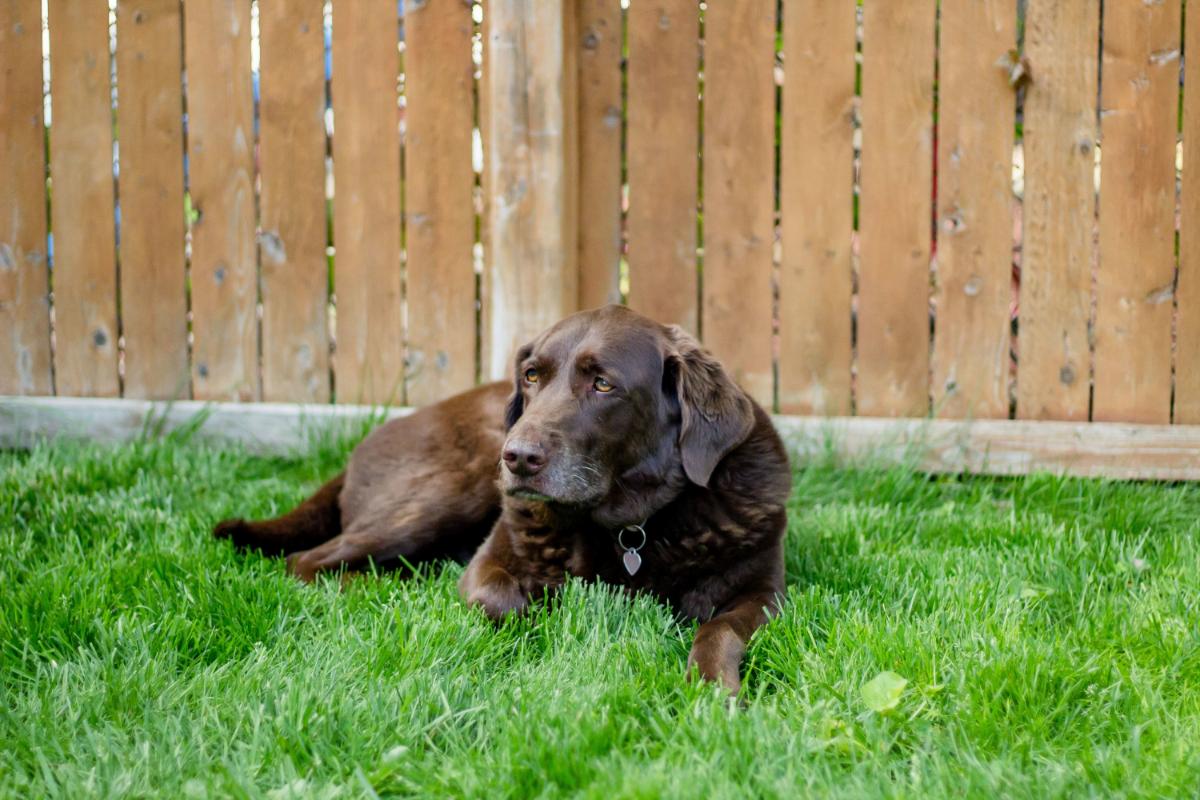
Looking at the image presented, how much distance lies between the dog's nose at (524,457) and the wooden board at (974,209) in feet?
7.22

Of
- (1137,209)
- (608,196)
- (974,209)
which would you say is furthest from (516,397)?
(1137,209)

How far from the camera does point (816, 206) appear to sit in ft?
14.8

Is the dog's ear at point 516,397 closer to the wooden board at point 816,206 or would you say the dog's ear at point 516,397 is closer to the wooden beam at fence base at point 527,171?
the wooden beam at fence base at point 527,171

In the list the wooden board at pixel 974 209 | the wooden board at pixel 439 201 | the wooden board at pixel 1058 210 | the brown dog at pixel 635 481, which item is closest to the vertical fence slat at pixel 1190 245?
the wooden board at pixel 1058 210

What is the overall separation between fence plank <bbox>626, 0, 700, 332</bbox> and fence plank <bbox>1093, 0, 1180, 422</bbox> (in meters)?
1.56

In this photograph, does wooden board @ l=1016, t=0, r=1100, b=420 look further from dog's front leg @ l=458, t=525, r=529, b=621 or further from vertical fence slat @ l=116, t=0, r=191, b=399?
vertical fence slat @ l=116, t=0, r=191, b=399

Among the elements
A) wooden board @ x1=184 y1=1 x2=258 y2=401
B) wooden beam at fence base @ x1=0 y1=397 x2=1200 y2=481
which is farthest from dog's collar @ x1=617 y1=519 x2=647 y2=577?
wooden board @ x1=184 y1=1 x2=258 y2=401

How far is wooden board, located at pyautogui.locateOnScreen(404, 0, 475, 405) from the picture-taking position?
465 cm

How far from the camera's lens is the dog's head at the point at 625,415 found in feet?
9.83

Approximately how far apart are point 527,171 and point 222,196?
1.43m

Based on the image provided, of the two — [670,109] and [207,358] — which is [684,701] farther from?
[207,358]

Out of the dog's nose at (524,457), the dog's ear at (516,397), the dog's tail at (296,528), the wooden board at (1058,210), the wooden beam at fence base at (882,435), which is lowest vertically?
the dog's tail at (296,528)

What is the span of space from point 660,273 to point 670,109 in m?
0.65

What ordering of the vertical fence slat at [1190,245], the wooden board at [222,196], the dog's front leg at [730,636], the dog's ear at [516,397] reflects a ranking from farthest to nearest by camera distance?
the wooden board at [222,196] → the vertical fence slat at [1190,245] → the dog's ear at [516,397] → the dog's front leg at [730,636]
